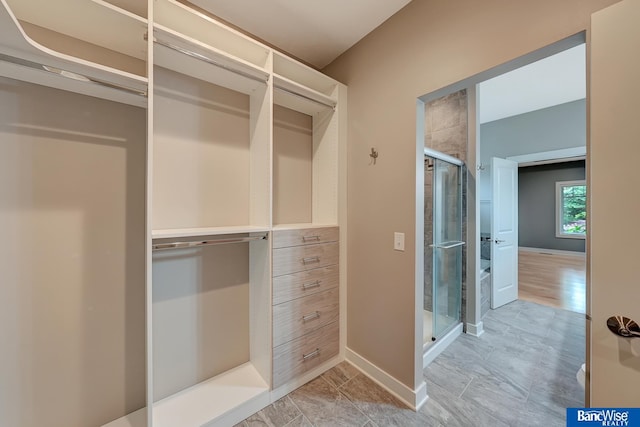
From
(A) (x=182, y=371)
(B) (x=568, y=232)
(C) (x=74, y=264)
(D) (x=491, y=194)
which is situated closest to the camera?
(C) (x=74, y=264)

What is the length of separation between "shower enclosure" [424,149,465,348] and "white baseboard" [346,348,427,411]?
2.42 feet

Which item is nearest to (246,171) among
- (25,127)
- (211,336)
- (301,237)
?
(301,237)

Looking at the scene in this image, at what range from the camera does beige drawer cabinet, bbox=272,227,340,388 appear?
1688 millimetres

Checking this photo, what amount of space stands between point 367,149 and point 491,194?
2.56m

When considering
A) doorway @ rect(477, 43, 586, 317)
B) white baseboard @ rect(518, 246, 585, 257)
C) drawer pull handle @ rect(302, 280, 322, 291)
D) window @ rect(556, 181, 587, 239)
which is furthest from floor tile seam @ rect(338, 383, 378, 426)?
window @ rect(556, 181, 587, 239)

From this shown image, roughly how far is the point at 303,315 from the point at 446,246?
1.68 meters

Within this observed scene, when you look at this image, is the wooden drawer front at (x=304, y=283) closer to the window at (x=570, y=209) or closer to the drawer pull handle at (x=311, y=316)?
the drawer pull handle at (x=311, y=316)

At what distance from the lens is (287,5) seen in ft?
5.38

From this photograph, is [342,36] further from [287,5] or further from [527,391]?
[527,391]

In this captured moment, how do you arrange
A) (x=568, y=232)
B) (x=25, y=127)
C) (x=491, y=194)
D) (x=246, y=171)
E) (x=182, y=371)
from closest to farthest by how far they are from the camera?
(x=25, y=127)
(x=182, y=371)
(x=246, y=171)
(x=491, y=194)
(x=568, y=232)

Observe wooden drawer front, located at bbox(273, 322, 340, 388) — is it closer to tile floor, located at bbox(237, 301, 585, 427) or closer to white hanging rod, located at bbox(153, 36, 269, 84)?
tile floor, located at bbox(237, 301, 585, 427)

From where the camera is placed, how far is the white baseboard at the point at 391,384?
1659mm

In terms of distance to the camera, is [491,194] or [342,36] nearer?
[342,36]

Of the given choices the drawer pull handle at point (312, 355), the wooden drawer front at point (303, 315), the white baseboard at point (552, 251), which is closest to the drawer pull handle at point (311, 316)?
the wooden drawer front at point (303, 315)
